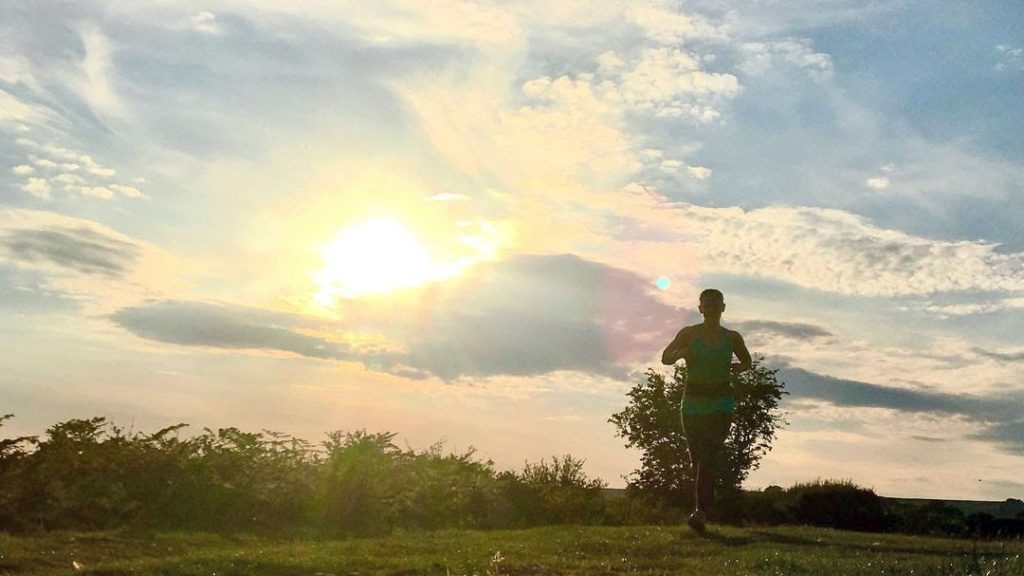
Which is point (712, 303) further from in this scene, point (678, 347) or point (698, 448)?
point (698, 448)

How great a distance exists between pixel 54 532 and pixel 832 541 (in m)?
12.0

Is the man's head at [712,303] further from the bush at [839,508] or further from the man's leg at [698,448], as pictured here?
the bush at [839,508]

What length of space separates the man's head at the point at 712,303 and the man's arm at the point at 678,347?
43cm

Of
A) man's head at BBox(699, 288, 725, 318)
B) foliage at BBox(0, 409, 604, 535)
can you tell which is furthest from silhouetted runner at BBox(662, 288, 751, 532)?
foliage at BBox(0, 409, 604, 535)

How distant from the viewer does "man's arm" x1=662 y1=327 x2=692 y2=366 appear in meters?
15.6

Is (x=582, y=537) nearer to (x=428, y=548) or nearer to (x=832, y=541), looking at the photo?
(x=428, y=548)

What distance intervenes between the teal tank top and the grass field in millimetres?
1972

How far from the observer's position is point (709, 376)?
611 inches

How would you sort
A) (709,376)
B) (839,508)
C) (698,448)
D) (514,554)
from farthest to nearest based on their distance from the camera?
(839,508) < (698,448) < (709,376) < (514,554)

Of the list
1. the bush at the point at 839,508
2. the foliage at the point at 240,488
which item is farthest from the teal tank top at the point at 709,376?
the bush at the point at 839,508

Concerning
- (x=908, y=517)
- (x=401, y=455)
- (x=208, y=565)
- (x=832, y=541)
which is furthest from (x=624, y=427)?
(x=208, y=565)

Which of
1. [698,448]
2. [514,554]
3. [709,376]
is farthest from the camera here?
[698,448]

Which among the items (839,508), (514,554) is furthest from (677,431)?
(514,554)

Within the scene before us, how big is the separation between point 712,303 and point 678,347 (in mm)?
862
